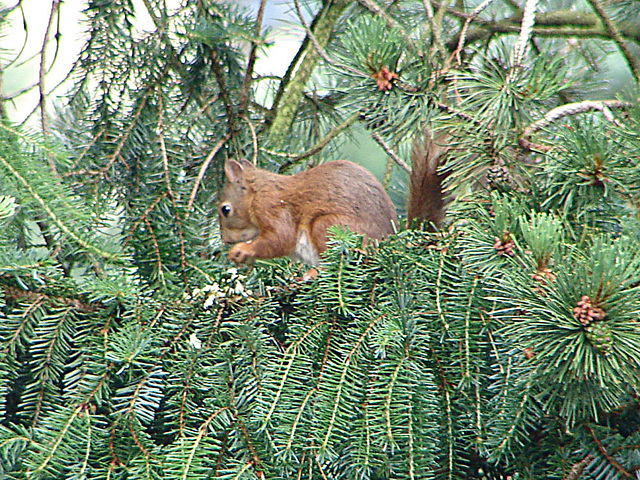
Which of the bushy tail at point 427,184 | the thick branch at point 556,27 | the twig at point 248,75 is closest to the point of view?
the bushy tail at point 427,184

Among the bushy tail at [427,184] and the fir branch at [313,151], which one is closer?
the bushy tail at [427,184]

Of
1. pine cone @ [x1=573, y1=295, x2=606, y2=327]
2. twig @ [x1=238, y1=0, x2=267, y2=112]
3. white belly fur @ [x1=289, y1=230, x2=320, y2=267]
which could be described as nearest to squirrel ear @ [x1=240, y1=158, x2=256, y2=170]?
twig @ [x1=238, y1=0, x2=267, y2=112]

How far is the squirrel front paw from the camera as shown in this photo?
1.58 m

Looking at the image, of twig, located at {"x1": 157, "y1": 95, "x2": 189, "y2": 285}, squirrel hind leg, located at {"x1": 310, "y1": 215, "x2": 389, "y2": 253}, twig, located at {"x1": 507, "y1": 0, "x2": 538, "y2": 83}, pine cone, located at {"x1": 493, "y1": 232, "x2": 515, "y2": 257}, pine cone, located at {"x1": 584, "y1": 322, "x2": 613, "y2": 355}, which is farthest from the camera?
squirrel hind leg, located at {"x1": 310, "y1": 215, "x2": 389, "y2": 253}

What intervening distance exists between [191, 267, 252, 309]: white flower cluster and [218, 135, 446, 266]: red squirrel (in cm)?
52

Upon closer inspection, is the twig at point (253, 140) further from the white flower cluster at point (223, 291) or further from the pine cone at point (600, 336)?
the pine cone at point (600, 336)

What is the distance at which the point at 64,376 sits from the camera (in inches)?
33.2

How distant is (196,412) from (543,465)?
16.0 inches

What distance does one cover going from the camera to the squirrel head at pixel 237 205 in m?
1.49

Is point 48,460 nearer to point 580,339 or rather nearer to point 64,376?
point 64,376

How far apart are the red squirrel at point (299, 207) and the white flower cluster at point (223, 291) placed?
0.52 metres

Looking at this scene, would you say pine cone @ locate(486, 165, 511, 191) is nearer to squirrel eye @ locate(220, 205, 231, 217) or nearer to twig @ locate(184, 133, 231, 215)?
twig @ locate(184, 133, 231, 215)

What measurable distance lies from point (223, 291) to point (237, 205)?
2.49 feet

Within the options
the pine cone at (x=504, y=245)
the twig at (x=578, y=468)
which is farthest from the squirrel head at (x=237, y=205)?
the twig at (x=578, y=468)
